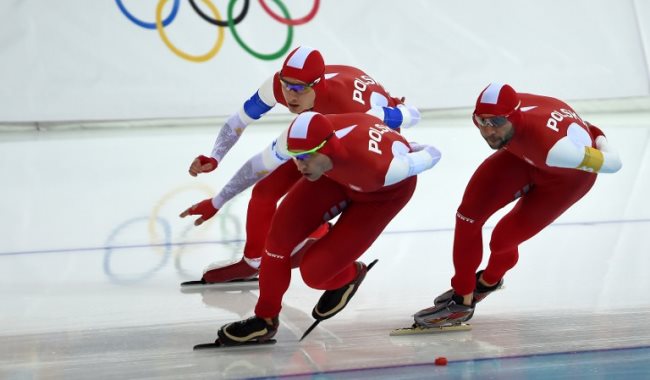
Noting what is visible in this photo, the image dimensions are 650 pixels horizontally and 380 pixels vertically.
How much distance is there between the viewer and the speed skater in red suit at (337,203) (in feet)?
12.7

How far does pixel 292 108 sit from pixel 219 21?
6214mm

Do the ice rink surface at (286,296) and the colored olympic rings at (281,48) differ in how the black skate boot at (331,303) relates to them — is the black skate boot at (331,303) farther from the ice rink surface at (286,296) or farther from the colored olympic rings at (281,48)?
the colored olympic rings at (281,48)

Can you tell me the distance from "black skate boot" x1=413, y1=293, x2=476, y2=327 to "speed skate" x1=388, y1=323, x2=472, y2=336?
0.01 metres

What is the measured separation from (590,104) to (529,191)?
7.77m

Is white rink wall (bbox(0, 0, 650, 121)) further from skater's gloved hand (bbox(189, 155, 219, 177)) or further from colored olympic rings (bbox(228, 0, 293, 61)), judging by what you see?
skater's gloved hand (bbox(189, 155, 219, 177))

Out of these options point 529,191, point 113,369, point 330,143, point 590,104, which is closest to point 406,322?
point 529,191

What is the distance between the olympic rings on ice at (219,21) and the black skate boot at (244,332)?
6.87m

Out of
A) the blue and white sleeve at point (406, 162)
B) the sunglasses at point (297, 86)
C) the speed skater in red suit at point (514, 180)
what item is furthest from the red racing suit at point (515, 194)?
the sunglasses at point (297, 86)

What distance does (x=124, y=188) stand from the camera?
25.8ft

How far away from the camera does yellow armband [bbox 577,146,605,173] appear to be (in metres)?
3.96

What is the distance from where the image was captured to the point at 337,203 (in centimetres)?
412

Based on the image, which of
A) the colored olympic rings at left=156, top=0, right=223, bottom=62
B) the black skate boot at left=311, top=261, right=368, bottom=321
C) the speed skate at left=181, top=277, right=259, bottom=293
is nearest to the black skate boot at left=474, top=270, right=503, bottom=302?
the black skate boot at left=311, top=261, right=368, bottom=321

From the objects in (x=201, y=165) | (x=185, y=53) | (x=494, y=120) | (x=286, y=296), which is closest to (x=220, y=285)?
(x=286, y=296)

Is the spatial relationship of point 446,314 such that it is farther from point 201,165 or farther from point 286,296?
point 201,165
